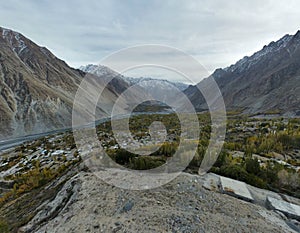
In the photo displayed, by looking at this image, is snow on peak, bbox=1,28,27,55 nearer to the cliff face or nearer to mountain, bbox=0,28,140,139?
mountain, bbox=0,28,140,139

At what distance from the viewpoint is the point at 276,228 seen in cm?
448

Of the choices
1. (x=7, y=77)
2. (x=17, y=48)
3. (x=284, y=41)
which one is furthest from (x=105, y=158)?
(x=284, y=41)

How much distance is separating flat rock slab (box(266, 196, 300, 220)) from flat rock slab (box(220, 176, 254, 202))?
47 centimetres

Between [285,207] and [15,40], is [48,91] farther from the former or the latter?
[285,207]

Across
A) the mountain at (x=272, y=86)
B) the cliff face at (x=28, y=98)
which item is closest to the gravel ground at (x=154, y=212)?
the cliff face at (x=28, y=98)

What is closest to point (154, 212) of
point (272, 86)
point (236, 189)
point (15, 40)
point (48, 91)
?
point (236, 189)

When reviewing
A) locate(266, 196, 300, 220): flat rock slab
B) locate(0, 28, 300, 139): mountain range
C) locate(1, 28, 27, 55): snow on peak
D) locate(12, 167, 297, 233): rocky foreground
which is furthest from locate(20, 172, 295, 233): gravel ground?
locate(1, 28, 27, 55): snow on peak

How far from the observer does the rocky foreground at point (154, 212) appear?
14.7ft

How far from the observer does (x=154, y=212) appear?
15.9ft

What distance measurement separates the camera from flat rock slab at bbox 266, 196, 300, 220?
508 cm

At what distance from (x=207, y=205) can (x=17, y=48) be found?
367ft

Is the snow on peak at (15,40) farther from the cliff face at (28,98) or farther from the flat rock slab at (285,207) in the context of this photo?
the flat rock slab at (285,207)

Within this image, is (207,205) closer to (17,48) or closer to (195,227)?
(195,227)

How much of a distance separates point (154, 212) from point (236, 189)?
264cm
